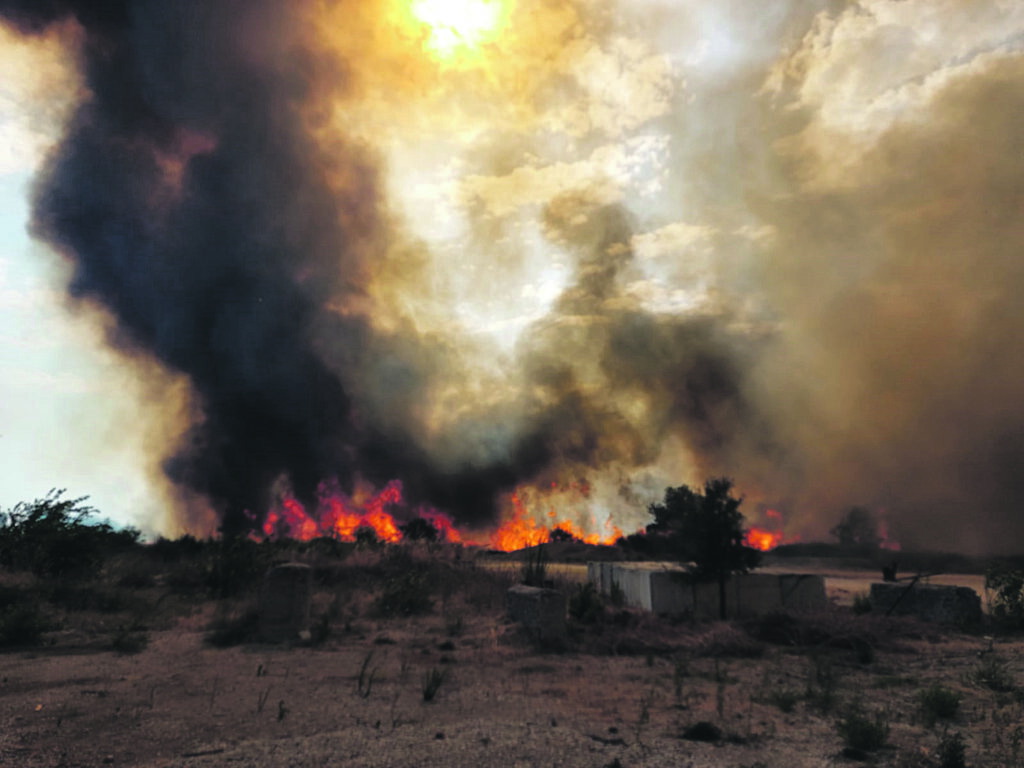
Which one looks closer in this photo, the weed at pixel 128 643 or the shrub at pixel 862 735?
the shrub at pixel 862 735

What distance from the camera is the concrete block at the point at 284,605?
36.0 feet

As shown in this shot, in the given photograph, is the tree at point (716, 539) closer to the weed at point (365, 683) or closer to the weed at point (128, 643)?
the weed at point (365, 683)

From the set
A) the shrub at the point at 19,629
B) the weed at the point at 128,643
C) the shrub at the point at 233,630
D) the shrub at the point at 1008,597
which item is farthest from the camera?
the shrub at the point at 1008,597

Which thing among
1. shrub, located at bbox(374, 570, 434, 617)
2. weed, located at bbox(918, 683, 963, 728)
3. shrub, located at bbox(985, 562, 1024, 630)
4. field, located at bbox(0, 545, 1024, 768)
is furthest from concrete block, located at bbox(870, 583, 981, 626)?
shrub, located at bbox(374, 570, 434, 617)

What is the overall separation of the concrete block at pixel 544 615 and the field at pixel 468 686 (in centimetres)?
32

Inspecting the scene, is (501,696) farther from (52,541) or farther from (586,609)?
(52,541)

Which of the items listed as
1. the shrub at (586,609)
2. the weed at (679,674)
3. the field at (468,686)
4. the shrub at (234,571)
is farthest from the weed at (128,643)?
the weed at (679,674)

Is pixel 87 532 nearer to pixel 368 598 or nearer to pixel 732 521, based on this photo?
pixel 368 598

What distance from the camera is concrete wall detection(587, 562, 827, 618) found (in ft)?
49.0

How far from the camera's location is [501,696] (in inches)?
301

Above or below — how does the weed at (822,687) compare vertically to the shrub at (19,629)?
below

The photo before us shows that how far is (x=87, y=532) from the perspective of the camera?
16438 mm

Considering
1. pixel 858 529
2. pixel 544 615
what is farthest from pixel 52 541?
pixel 858 529

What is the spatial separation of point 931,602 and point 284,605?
16.8 metres
